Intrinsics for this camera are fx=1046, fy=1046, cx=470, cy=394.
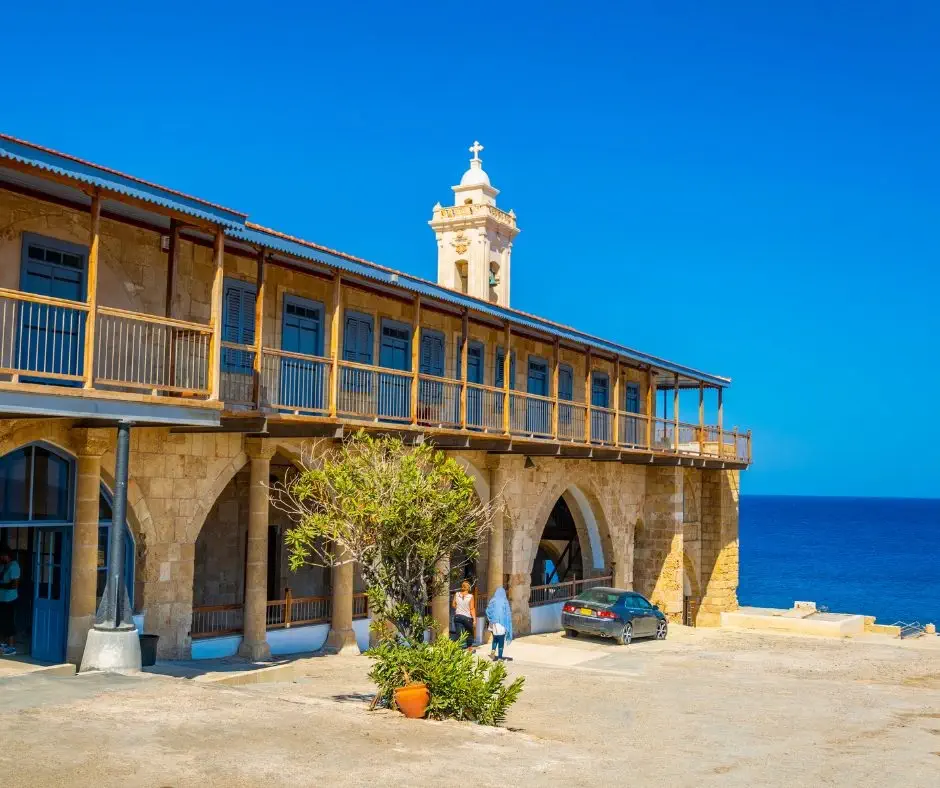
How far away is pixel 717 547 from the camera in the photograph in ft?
131

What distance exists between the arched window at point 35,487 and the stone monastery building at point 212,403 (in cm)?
3

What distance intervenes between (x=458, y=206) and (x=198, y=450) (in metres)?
22.1

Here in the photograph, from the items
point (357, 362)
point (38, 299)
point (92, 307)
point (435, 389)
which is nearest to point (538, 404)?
point (435, 389)

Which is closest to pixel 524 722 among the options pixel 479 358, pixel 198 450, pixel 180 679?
pixel 180 679

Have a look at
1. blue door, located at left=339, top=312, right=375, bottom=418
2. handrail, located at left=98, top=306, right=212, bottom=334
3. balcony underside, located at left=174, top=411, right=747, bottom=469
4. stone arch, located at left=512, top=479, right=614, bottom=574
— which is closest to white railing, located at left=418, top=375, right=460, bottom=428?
balcony underside, located at left=174, top=411, right=747, bottom=469

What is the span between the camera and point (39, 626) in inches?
648

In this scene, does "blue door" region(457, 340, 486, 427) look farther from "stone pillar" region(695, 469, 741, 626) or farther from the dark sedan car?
"stone pillar" region(695, 469, 741, 626)

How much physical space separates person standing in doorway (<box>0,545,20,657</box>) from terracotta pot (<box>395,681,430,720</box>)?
737cm

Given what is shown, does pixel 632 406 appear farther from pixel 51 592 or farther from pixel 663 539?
pixel 51 592

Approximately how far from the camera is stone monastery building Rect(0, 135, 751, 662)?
14.8m

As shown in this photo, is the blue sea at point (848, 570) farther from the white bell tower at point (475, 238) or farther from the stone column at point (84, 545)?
the stone column at point (84, 545)

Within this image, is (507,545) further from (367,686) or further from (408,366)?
(367,686)

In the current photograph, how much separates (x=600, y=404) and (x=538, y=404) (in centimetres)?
606

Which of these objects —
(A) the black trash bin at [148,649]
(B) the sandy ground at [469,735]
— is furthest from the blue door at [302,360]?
(B) the sandy ground at [469,735]
